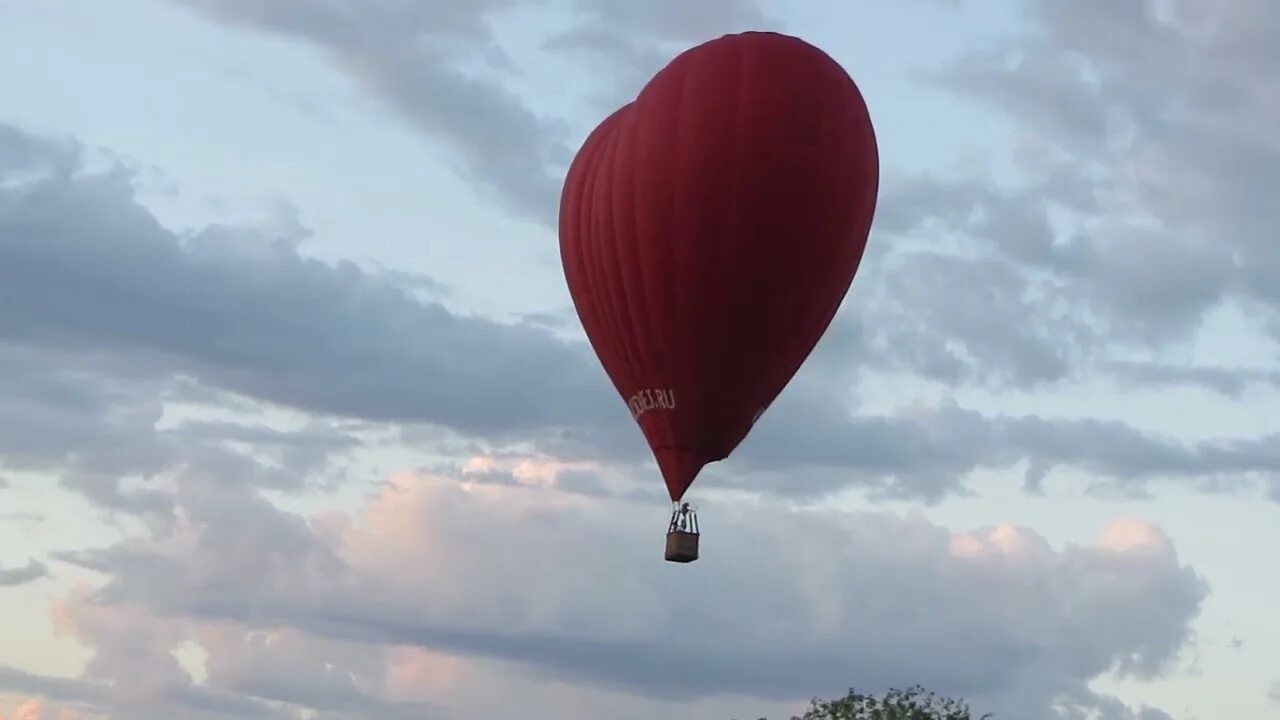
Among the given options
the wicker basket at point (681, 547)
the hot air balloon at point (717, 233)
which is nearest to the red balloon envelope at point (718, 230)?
the hot air balloon at point (717, 233)

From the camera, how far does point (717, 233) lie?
54.9m

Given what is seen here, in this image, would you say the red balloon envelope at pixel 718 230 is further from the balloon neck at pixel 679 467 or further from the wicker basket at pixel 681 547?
the wicker basket at pixel 681 547

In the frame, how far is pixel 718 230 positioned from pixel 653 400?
4871 millimetres

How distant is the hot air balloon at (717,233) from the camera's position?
54.8 metres

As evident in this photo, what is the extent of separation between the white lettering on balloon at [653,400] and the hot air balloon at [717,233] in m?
0.05

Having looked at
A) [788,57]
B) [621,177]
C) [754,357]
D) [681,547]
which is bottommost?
[681,547]

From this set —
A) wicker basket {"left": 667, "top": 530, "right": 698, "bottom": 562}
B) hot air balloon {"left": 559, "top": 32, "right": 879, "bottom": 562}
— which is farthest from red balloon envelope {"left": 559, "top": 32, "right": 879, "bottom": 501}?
wicker basket {"left": 667, "top": 530, "right": 698, "bottom": 562}

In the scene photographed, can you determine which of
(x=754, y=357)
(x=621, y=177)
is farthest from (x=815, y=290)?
(x=621, y=177)

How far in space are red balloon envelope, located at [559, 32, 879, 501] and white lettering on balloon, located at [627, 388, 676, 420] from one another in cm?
4

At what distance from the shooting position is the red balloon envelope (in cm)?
5484

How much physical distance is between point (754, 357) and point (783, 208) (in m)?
4.00

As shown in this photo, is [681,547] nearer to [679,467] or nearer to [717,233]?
[679,467]

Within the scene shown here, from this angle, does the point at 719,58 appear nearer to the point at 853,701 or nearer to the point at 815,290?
the point at 815,290

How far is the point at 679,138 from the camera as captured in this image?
5494cm
